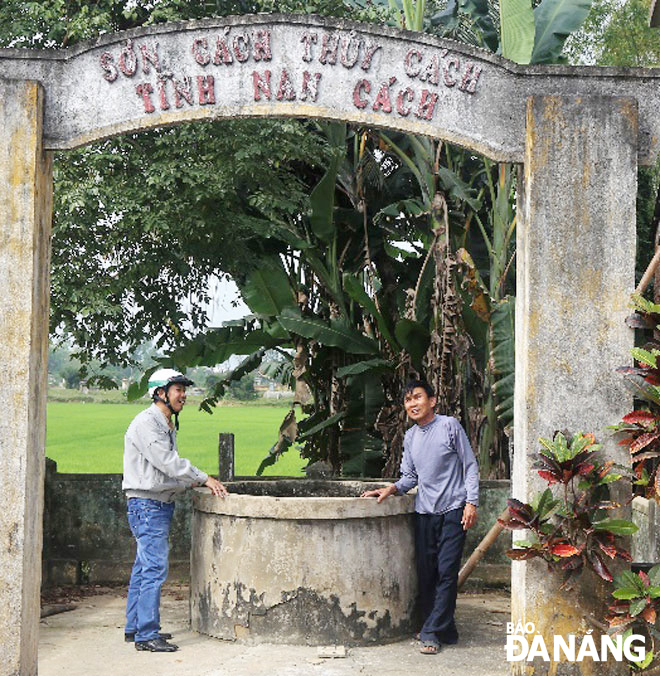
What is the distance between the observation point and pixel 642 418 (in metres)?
5.95

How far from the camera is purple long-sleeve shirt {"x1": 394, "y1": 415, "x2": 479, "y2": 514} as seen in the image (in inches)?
296

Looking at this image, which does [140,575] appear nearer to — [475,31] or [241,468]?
[475,31]

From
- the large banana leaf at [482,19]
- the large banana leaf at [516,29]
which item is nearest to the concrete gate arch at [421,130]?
the large banana leaf at [516,29]

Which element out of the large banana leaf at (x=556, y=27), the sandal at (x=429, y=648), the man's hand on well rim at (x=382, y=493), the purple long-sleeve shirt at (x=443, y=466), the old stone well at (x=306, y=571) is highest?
the large banana leaf at (x=556, y=27)

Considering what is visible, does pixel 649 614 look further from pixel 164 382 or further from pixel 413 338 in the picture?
pixel 413 338

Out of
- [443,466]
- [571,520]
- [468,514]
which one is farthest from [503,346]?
[571,520]

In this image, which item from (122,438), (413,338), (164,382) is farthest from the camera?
(122,438)

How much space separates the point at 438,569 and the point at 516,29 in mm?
5249

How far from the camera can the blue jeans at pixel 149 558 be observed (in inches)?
288

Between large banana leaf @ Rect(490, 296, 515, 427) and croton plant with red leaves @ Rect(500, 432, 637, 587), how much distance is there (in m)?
3.01

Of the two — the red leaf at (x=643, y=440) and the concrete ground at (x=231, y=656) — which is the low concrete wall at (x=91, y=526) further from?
the red leaf at (x=643, y=440)

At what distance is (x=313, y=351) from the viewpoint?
11.4 meters

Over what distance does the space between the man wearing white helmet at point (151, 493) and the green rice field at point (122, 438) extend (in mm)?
12401

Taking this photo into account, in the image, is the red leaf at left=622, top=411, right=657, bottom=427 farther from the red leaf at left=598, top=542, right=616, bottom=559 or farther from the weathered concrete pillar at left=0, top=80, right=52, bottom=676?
the weathered concrete pillar at left=0, top=80, right=52, bottom=676
